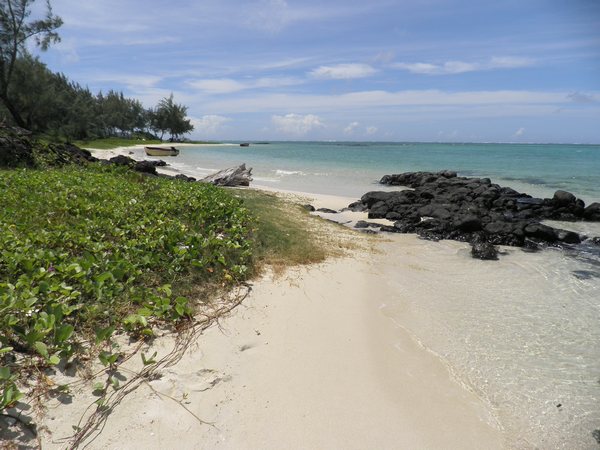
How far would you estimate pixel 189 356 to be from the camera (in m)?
3.96

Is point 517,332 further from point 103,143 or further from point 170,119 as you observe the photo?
point 170,119

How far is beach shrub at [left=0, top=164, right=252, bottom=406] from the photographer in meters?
3.69

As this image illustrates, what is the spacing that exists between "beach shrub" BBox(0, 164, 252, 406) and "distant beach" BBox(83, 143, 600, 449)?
Result: 3.44 ft

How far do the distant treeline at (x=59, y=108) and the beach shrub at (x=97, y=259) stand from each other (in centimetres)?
1512

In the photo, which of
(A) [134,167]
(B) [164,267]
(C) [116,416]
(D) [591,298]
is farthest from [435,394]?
(A) [134,167]

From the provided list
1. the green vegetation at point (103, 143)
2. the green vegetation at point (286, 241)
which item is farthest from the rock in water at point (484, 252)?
the green vegetation at point (103, 143)

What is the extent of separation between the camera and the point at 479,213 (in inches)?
563

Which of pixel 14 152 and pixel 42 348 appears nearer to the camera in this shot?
pixel 42 348

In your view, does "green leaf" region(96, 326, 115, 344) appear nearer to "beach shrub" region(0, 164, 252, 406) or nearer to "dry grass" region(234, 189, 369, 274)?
"beach shrub" region(0, 164, 252, 406)

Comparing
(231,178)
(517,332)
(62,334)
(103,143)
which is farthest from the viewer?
(103,143)

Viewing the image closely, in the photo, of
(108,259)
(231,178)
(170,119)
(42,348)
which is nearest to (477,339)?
(42,348)

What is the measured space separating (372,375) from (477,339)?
1.90 m

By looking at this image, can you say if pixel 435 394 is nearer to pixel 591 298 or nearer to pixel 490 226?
pixel 591 298

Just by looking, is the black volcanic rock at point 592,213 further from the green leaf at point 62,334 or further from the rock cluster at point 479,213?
the green leaf at point 62,334
